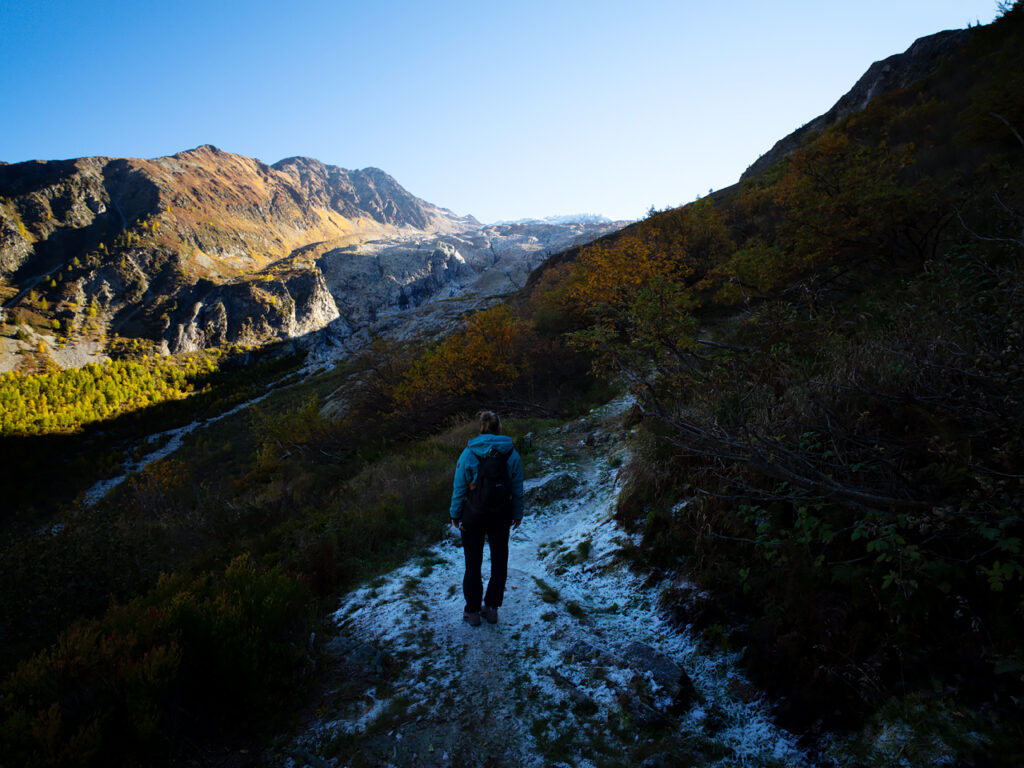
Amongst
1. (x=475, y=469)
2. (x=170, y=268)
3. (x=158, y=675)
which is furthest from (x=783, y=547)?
(x=170, y=268)

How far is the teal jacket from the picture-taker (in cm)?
424

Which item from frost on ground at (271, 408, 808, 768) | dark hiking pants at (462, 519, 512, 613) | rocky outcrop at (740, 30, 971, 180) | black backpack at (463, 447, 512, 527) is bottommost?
frost on ground at (271, 408, 808, 768)

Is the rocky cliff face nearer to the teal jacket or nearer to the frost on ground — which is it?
the teal jacket

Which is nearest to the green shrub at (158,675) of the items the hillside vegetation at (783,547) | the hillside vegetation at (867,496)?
the hillside vegetation at (783,547)

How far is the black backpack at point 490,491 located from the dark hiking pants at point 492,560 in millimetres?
110

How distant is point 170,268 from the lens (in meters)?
116

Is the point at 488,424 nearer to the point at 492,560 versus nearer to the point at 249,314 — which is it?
the point at 492,560

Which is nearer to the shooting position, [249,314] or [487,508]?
[487,508]

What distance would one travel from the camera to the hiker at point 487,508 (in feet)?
13.4

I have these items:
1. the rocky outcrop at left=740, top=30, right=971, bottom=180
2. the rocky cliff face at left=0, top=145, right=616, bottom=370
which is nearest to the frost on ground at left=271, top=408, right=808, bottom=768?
the rocky outcrop at left=740, top=30, right=971, bottom=180

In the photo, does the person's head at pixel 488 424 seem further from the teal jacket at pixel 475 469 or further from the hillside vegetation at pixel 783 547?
the hillside vegetation at pixel 783 547

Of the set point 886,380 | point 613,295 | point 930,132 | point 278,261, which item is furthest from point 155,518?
point 278,261

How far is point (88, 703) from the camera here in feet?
7.81

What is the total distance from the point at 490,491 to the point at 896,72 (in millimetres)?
49369
